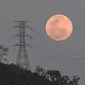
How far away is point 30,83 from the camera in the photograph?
97125 millimetres

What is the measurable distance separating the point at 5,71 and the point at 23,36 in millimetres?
24000

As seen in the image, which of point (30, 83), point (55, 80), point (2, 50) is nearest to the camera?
point (30, 83)

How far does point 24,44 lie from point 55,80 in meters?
53.3

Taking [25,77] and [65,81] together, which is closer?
[25,77]

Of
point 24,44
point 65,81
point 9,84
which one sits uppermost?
point 65,81

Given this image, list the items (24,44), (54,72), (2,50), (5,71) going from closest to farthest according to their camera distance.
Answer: (24,44) < (5,71) < (2,50) < (54,72)

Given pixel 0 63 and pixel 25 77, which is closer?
pixel 25 77

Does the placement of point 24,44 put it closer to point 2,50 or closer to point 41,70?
point 2,50

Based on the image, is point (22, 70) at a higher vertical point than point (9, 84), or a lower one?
higher

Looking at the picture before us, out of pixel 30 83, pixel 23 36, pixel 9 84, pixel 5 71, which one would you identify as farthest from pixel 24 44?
pixel 5 71

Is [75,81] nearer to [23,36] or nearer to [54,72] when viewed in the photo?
[54,72]

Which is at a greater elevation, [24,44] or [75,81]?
[75,81]

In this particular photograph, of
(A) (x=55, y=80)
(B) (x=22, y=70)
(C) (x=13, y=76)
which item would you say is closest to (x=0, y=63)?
(B) (x=22, y=70)

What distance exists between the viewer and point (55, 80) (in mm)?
133625
